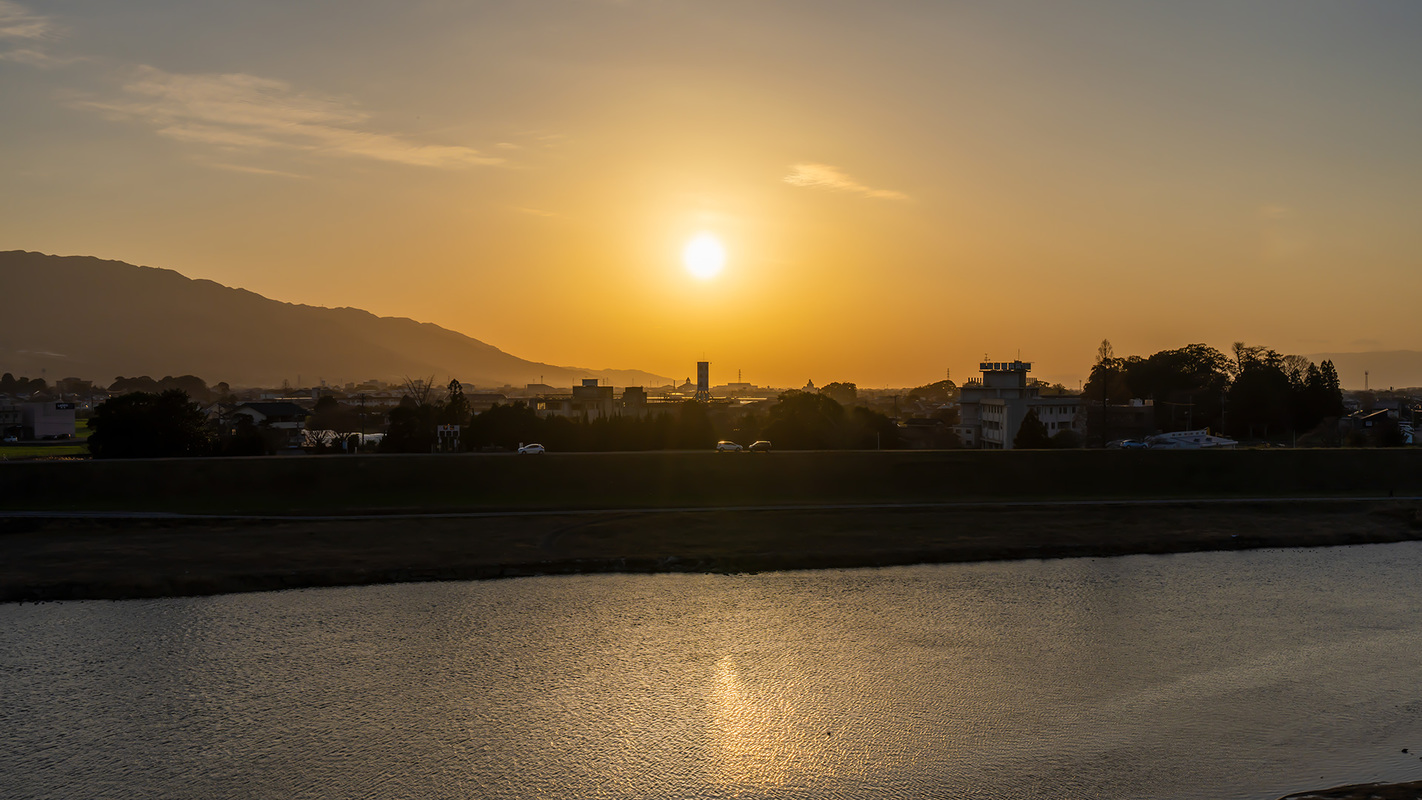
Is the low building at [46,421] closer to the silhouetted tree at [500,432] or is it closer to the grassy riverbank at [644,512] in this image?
the silhouetted tree at [500,432]

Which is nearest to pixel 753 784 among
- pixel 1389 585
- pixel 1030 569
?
pixel 1030 569

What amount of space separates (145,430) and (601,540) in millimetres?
27580

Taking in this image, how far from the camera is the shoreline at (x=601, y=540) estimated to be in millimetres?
22641

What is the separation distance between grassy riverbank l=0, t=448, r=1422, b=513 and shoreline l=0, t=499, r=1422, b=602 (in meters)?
2.81

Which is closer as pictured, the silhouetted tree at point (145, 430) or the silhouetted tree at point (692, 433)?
the silhouetted tree at point (145, 430)

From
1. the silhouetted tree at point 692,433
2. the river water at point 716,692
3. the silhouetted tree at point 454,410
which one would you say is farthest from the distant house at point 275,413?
the river water at point 716,692

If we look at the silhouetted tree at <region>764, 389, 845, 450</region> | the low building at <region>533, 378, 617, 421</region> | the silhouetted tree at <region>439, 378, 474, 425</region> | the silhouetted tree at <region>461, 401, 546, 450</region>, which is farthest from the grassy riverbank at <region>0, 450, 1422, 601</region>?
the low building at <region>533, 378, 617, 421</region>

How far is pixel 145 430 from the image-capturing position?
4238 centimetres

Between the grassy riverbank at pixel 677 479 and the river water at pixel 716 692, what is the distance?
41.8 feet

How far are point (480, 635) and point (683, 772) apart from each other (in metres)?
7.38

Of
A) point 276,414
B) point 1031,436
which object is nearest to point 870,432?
point 1031,436

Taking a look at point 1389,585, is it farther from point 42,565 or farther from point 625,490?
point 42,565

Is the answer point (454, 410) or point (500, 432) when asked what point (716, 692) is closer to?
point (500, 432)

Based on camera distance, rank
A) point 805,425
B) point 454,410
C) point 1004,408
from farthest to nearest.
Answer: point 1004,408
point 454,410
point 805,425
